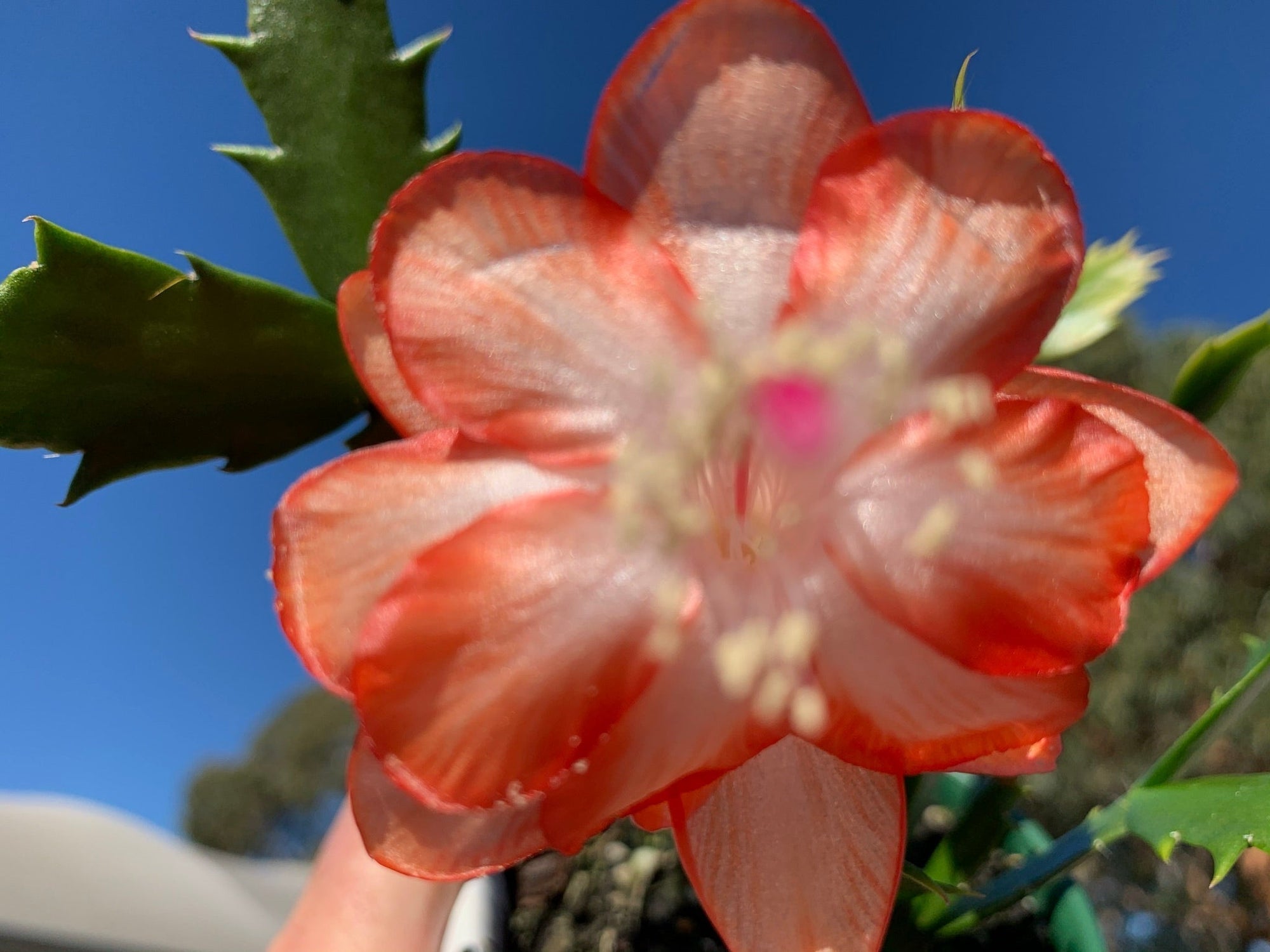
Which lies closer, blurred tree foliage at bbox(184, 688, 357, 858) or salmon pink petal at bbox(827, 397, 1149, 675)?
salmon pink petal at bbox(827, 397, 1149, 675)

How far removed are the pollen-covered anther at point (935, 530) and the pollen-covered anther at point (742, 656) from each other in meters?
0.07

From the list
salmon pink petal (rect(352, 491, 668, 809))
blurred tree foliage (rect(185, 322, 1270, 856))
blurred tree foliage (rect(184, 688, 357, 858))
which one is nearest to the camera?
salmon pink petal (rect(352, 491, 668, 809))

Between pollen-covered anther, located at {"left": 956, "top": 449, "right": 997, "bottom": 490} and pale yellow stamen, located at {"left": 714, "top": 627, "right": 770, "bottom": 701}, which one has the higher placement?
pollen-covered anther, located at {"left": 956, "top": 449, "right": 997, "bottom": 490}

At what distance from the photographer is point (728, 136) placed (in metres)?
0.35

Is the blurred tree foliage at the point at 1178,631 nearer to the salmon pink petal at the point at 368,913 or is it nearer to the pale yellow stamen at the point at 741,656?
the salmon pink petal at the point at 368,913

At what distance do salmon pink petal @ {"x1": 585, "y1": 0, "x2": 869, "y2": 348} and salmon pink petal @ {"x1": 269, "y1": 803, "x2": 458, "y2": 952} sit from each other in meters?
0.49

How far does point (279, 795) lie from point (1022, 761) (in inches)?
330

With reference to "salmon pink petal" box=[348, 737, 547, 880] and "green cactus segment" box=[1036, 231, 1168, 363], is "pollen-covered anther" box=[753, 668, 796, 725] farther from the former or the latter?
"green cactus segment" box=[1036, 231, 1168, 363]

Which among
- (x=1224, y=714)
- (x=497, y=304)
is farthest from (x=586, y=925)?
(x=497, y=304)

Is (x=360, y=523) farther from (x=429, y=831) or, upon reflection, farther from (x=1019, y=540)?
(x=1019, y=540)

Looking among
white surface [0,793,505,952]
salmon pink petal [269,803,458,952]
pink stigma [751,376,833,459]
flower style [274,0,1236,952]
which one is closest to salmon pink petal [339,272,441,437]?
flower style [274,0,1236,952]

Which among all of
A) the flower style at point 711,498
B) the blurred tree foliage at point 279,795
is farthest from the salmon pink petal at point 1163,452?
the blurred tree foliage at point 279,795

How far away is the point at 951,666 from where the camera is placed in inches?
13.4

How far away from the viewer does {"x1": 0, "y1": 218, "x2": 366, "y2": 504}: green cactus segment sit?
458mm
